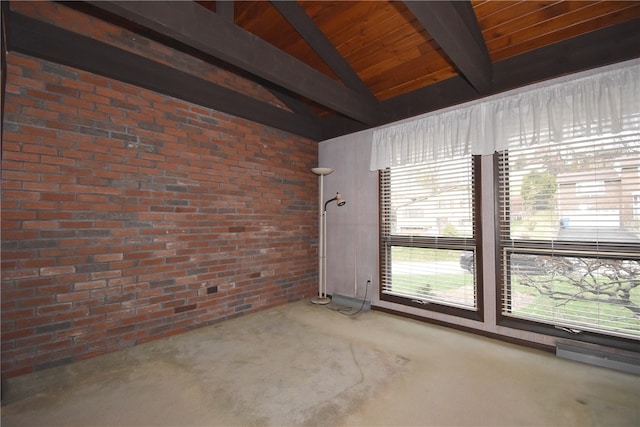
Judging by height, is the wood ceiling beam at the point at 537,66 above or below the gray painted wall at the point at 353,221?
above

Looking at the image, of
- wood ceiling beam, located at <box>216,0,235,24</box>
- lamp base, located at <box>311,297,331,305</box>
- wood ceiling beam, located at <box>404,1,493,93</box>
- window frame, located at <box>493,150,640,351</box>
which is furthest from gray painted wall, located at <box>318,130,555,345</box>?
wood ceiling beam, located at <box>216,0,235,24</box>

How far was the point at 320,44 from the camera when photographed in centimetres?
313

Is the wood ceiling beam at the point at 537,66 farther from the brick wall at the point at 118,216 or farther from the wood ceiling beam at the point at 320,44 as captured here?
the brick wall at the point at 118,216

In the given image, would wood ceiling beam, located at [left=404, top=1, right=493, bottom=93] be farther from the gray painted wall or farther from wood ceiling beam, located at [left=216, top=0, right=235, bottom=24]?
the gray painted wall

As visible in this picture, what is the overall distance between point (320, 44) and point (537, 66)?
214 cm

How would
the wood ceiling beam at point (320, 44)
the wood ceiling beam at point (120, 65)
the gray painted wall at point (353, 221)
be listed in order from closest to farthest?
the wood ceiling beam at point (120, 65) < the wood ceiling beam at point (320, 44) < the gray painted wall at point (353, 221)

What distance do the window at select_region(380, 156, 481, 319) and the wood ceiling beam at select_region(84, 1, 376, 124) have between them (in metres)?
1.34

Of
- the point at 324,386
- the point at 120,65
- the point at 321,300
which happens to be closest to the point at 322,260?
the point at 321,300

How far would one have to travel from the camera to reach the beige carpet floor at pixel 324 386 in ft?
5.88

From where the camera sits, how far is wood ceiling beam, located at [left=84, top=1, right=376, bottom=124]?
1911mm

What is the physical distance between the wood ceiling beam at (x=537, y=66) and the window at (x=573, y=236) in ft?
2.13

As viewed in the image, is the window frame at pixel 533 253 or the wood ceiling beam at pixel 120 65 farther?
the window frame at pixel 533 253

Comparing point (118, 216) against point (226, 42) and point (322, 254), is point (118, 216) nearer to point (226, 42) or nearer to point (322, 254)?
point (226, 42)

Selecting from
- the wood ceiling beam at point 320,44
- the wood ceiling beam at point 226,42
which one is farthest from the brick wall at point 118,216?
the wood ceiling beam at point 320,44
